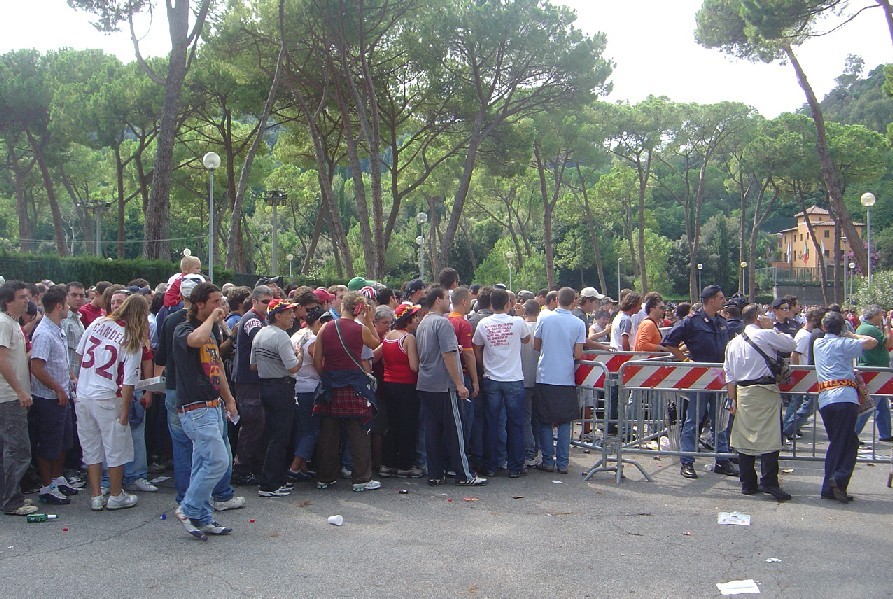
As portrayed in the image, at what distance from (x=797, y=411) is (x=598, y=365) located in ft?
8.18

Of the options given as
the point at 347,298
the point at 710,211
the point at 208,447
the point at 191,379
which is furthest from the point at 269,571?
the point at 710,211

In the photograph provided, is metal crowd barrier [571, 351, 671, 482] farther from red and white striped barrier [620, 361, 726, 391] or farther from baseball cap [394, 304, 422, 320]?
baseball cap [394, 304, 422, 320]

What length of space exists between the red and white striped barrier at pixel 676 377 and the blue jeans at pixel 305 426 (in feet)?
9.80

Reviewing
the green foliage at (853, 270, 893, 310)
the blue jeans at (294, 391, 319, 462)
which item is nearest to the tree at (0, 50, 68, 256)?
the blue jeans at (294, 391, 319, 462)

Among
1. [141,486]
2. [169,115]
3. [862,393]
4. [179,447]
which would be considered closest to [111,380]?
[179,447]

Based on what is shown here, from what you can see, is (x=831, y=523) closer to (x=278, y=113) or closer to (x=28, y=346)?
(x=28, y=346)

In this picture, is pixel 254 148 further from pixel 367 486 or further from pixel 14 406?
pixel 14 406

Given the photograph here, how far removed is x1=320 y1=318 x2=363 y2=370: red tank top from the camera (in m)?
7.52

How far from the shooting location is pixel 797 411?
9312 millimetres

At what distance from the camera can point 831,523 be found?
666cm

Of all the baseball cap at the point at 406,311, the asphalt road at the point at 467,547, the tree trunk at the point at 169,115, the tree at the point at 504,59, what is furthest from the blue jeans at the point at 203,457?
the tree at the point at 504,59

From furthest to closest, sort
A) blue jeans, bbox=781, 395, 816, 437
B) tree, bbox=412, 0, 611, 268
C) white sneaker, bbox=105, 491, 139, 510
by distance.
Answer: tree, bbox=412, 0, 611, 268 → blue jeans, bbox=781, 395, 816, 437 → white sneaker, bbox=105, 491, 139, 510

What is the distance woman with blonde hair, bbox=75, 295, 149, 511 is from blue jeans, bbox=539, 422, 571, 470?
4.04m

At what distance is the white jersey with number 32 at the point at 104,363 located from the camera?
654 centimetres
